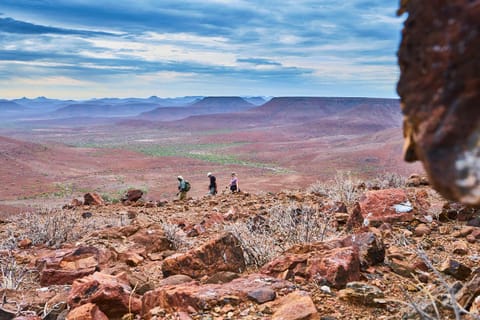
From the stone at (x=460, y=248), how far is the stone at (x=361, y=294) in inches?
65.0

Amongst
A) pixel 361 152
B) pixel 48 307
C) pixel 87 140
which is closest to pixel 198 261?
pixel 48 307

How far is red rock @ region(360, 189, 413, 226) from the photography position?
5.93 meters

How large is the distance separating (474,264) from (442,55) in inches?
133

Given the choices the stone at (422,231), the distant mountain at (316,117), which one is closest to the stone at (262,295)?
the stone at (422,231)

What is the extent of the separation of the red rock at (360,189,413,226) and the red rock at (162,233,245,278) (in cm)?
223

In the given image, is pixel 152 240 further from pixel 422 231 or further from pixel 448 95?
pixel 448 95

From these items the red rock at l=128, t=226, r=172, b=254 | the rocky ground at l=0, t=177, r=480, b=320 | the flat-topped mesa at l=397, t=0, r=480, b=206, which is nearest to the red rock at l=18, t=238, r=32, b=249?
the rocky ground at l=0, t=177, r=480, b=320

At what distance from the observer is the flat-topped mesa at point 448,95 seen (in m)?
1.27

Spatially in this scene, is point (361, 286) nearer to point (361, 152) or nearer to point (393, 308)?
point (393, 308)

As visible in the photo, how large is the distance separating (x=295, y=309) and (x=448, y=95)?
189 centimetres

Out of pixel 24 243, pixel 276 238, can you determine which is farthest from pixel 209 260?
pixel 24 243

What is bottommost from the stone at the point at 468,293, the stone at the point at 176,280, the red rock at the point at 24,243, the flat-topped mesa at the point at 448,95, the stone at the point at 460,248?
the red rock at the point at 24,243

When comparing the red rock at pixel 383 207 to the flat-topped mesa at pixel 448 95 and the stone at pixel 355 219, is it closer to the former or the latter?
the stone at pixel 355 219

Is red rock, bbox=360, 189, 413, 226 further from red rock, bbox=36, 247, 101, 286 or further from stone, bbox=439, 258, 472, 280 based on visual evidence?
red rock, bbox=36, 247, 101, 286
